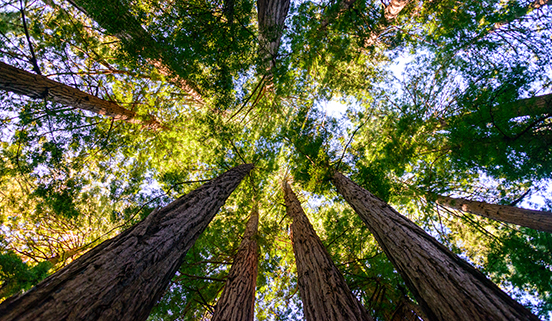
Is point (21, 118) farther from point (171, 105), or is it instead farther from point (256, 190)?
point (256, 190)

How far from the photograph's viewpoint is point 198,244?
4539 millimetres

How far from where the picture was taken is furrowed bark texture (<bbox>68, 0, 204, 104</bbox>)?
3627 millimetres

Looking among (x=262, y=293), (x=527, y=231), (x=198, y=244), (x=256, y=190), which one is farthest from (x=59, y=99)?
(x=527, y=231)

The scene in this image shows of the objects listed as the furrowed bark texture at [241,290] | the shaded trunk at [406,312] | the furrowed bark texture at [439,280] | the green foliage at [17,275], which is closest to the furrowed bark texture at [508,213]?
the shaded trunk at [406,312]

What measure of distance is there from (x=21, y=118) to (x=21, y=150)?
0.72 meters

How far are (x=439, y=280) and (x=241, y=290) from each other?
286 cm

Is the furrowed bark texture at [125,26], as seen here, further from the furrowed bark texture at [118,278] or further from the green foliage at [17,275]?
the green foliage at [17,275]

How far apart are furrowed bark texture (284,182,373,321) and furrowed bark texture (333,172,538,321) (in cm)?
71

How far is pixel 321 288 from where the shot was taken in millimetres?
2676

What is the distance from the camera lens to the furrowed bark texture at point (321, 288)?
2266mm

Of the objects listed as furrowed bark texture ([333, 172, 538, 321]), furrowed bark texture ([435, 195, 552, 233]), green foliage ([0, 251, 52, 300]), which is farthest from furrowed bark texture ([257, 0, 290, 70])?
furrowed bark texture ([435, 195, 552, 233])

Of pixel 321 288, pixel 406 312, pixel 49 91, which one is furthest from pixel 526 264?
pixel 49 91

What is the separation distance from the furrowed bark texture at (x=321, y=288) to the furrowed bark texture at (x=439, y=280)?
71 centimetres

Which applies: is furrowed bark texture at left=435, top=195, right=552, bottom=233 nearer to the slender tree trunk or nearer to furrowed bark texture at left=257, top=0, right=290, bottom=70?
furrowed bark texture at left=257, top=0, right=290, bottom=70
